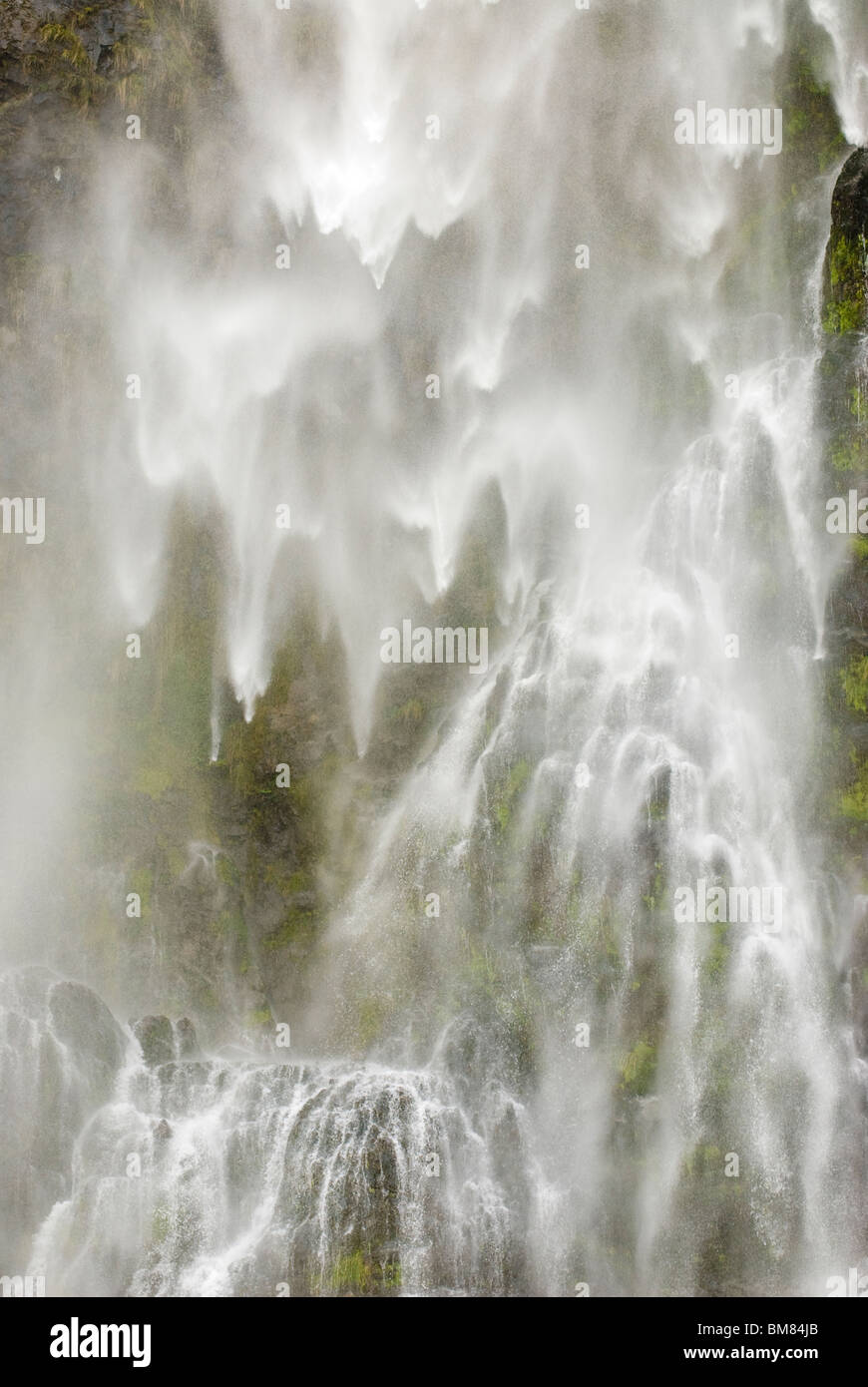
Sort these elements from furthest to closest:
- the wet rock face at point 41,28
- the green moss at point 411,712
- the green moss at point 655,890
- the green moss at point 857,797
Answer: the wet rock face at point 41,28 < the green moss at point 411,712 < the green moss at point 857,797 < the green moss at point 655,890

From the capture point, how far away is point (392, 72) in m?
20.0

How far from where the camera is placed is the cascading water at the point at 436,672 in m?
15.4

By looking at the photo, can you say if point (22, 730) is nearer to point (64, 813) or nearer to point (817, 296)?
point (64, 813)

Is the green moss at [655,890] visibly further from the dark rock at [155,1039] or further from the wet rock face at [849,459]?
the dark rock at [155,1039]

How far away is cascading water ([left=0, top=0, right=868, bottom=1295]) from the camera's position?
1540 centimetres

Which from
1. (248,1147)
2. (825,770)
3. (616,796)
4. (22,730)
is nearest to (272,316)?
(22,730)

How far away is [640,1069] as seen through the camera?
1585 centimetres

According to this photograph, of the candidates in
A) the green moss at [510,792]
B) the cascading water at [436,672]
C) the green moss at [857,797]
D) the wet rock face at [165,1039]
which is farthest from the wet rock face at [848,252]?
the wet rock face at [165,1039]

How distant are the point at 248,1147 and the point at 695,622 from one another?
8.77 m

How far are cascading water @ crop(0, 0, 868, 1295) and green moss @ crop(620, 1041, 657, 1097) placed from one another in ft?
0.31

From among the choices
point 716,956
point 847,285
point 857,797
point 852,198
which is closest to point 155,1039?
point 716,956

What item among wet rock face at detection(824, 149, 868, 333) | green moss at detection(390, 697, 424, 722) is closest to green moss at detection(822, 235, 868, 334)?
wet rock face at detection(824, 149, 868, 333)

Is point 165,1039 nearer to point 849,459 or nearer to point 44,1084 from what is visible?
point 44,1084

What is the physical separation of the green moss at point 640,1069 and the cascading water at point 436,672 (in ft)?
0.31
